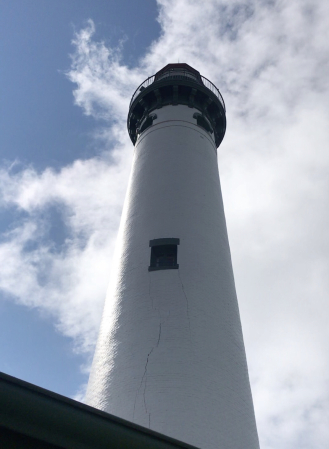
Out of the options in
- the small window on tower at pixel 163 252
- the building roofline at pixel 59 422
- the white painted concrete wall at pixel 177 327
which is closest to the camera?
the building roofline at pixel 59 422

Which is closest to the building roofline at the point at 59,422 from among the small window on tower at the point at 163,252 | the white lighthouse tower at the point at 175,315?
the white lighthouse tower at the point at 175,315

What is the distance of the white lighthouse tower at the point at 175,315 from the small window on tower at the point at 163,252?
3cm

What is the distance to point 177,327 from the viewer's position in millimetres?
9773

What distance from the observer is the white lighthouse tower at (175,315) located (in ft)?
28.3

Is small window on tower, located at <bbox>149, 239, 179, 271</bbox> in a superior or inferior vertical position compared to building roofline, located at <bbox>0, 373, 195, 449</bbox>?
superior

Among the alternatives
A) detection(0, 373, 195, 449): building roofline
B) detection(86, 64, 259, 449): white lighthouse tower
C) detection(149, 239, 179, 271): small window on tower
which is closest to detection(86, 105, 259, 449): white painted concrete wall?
detection(86, 64, 259, 449): white lighthouse tower

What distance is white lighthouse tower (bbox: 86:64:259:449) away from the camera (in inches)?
340

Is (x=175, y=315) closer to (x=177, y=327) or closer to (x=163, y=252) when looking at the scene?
(x=177, y=327)

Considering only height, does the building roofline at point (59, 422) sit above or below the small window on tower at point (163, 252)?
below

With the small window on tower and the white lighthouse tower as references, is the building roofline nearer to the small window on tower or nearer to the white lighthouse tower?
the white lighthouse tower

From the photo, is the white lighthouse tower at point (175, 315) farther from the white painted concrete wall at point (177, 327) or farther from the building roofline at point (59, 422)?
the building roofline at point (59, 422)

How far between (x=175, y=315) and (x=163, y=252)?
230cm

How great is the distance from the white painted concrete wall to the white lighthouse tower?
0.02 metres

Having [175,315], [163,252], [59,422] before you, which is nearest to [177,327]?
[175,315]
